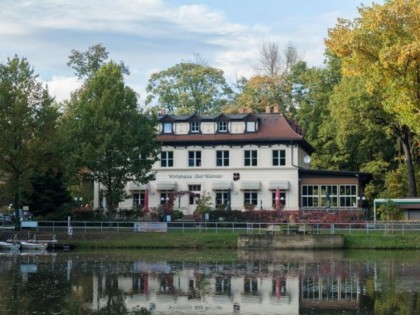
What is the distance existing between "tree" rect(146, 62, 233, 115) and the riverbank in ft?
146

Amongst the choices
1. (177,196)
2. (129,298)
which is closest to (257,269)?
(129,298)

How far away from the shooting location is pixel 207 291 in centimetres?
3014

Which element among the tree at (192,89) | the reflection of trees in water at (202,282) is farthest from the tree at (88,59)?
the reflection of trees in water at (202,282)

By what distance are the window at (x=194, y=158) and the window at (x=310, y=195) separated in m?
10.1

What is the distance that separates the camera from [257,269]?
1560 inches

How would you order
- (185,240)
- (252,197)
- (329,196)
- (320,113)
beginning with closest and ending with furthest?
(185,240), (329,196), (252,197), (320,113)

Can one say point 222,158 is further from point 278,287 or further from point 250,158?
point 278,287

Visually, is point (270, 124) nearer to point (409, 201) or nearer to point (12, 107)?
point (409, 201)

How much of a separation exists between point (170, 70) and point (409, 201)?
160ft

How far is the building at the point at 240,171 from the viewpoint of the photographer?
2768 inches

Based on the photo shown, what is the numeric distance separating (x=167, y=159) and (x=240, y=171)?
7043 millimetres

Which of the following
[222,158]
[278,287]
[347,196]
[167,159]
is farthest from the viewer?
[167,159]

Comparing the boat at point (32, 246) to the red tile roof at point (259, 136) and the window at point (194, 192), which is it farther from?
the red tile roof at point (259, 136)

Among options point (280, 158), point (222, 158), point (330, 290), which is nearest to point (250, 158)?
point (222, 158)
